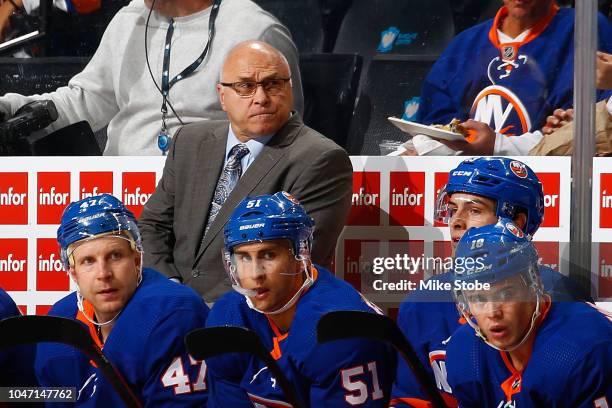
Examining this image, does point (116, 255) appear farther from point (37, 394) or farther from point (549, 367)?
point (549, 367)

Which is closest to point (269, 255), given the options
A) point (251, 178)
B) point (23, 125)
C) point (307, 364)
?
point (307, 364)

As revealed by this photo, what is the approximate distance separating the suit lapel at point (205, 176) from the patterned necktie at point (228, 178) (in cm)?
1

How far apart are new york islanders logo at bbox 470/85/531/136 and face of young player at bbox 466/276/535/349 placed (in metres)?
0.92

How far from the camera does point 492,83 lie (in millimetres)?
2984

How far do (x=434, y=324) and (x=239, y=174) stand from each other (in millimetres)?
721

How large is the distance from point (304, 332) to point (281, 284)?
12 cm

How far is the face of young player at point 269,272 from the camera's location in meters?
2.34

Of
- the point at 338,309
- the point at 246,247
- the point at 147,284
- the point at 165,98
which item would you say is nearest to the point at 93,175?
the point at 165,98

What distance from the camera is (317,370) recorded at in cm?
225

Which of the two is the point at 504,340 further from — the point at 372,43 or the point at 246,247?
the point at 372,43

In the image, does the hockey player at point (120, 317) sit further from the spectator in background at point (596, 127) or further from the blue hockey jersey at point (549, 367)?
the spectator in background at point (596, 127)

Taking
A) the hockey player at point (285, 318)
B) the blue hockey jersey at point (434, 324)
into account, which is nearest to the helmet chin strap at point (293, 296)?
the hockey player at point (285, 318)

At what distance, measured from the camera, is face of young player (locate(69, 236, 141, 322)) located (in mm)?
2438

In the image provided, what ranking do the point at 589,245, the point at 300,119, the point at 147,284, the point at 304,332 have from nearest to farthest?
1. the point at 304,332
2. the point at 147,284
3. the point at 589,245
4. the point at 300,119
